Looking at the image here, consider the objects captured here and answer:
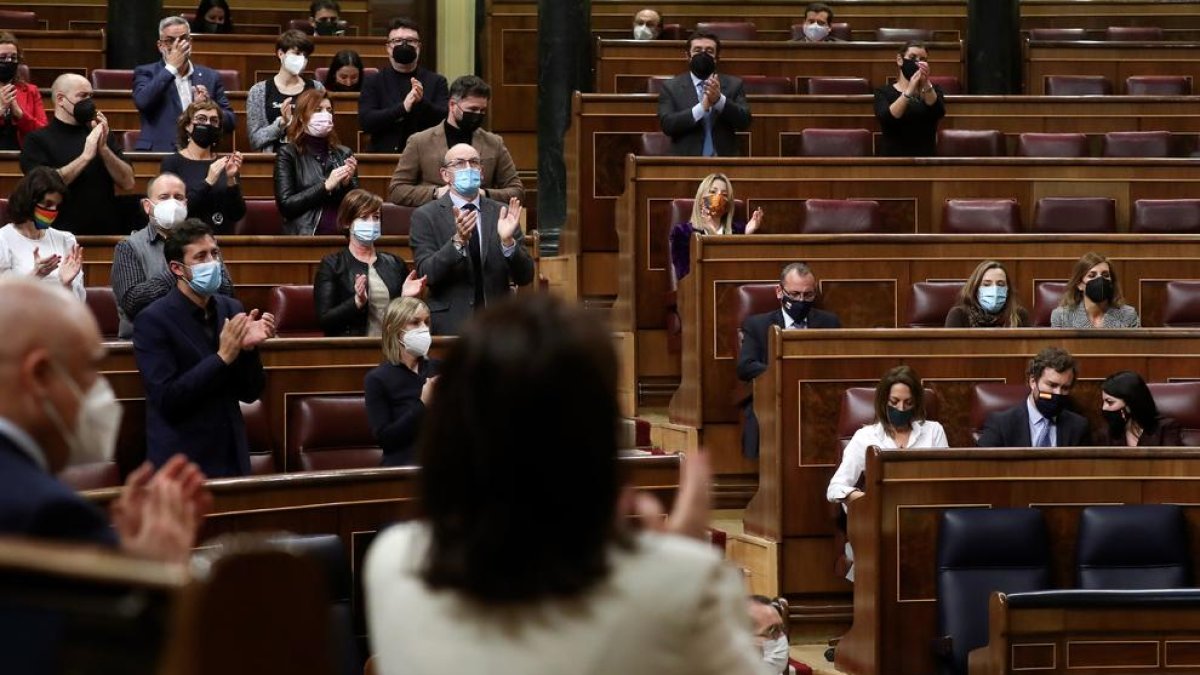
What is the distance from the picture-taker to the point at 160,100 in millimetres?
7957

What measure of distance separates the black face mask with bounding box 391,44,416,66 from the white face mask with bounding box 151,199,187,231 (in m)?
2.56

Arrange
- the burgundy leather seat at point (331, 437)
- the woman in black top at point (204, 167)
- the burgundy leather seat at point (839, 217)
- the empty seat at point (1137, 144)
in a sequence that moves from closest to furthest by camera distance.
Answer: the burgundy leather seat at point (331, 437), the woman in black top at point (204, 167), the burgundy leather seat at point (839, 217), the empty seat at point (1137, 144)

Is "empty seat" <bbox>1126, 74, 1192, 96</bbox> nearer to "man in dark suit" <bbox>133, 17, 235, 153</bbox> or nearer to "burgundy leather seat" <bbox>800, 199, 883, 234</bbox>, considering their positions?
"burgundy leather seat" <bbox>800, 199, 883, 234</bbox>

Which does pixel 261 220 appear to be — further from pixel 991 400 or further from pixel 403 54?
pixel 991 400

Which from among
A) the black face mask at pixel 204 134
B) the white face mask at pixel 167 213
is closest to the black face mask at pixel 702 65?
the black face mask at pixel 204 134

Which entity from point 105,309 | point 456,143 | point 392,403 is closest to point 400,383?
point 392,403

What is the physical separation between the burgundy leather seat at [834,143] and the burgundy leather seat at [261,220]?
2597mm

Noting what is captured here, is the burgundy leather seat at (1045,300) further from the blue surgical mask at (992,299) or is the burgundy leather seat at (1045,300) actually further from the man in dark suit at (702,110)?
the man in dark suit at (702,110)

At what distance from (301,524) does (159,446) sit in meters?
0.52

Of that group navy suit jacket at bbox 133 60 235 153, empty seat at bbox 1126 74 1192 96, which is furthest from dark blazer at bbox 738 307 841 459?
empty seat at bbox 1126 74 1192 96

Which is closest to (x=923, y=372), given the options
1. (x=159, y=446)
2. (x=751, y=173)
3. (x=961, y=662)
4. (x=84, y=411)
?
(x=961, y=662)

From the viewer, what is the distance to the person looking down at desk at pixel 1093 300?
6848 mm

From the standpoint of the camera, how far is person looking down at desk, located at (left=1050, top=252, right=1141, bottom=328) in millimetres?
6848

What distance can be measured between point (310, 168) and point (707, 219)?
1.46 m
